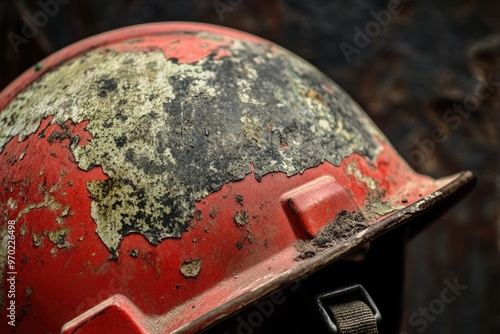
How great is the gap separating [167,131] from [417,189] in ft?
2.37

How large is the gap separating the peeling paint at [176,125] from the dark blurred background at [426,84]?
1.06 m

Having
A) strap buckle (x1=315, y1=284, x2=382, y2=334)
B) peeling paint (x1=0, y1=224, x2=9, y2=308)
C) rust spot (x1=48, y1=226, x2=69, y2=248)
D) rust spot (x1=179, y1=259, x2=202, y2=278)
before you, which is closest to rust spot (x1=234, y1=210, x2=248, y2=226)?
rust spot (x1=179, y1=259, x2=202, y2=278)

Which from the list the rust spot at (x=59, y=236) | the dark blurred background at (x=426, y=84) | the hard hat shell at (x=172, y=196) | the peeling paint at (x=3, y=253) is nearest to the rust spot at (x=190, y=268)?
the hard hat shell at (x=172, y=196)

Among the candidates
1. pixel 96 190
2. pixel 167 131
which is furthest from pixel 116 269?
pixel 167 131

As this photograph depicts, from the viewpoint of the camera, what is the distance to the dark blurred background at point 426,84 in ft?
8.54

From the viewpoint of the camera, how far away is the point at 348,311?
1289 millimetres

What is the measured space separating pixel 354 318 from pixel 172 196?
18.7 inches

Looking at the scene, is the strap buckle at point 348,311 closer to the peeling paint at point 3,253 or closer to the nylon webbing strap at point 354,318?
the nylon webbing strap at point 354,318

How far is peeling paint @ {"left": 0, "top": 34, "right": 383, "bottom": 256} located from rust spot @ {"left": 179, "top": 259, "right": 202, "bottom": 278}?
73mm

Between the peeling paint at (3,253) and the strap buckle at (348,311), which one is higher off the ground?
the peeling paint at (3,253)

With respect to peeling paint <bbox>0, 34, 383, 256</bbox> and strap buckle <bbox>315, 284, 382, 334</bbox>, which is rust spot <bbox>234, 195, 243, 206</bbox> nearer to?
peeling paint <bbox>0, 34, 383, 256</bbox>

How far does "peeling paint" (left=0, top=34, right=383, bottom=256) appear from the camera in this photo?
129cm

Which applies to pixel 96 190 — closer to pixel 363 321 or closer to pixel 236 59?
pixel 236 59

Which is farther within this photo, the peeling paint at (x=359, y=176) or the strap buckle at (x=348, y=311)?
the peeling paint at (x=359, y=176)
